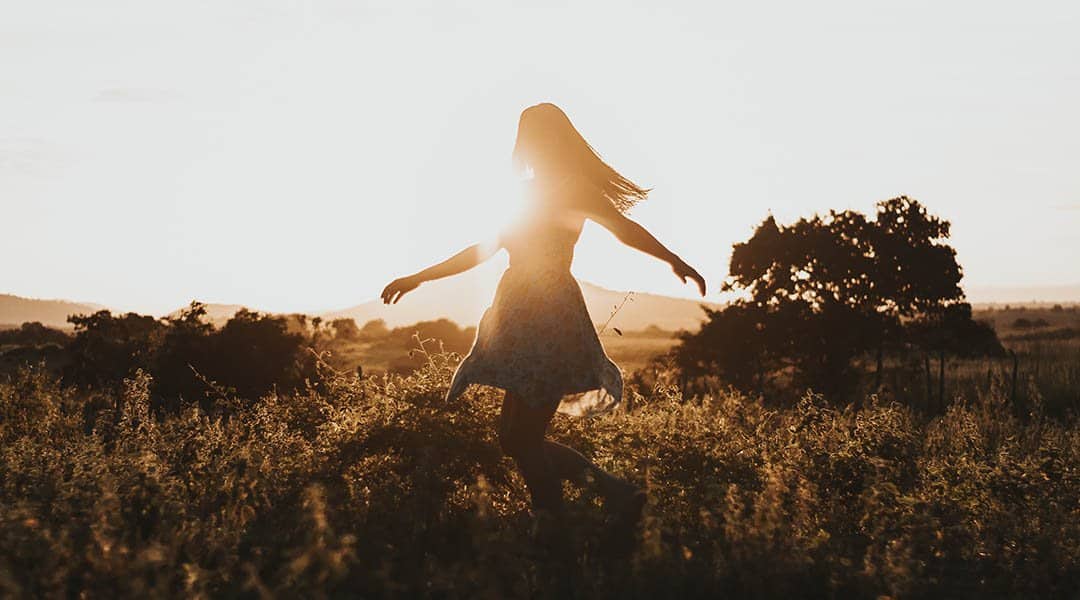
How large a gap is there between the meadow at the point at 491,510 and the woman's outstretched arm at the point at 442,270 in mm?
1132

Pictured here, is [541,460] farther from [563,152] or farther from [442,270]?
[563,152]

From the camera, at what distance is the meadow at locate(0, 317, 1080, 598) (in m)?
4.35

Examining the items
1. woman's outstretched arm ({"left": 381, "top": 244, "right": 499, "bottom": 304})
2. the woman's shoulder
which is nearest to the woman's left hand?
the woman's shoulder

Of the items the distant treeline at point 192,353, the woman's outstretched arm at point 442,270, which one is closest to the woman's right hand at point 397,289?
the woman's outstretched arm at point 442,270

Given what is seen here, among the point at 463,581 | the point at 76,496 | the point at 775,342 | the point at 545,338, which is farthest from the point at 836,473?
the point at 775,342

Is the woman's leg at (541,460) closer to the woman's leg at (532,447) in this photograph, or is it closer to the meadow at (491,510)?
the woman's leg at (532,447)

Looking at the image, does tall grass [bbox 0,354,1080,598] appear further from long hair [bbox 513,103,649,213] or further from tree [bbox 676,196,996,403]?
tree [bbox 676,196,996,403]

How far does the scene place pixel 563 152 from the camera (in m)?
5.25

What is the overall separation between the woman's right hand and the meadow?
1.10 m

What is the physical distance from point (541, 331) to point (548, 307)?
14cm

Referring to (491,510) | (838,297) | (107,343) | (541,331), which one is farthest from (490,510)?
(838,297)

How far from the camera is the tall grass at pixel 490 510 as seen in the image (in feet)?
14.3

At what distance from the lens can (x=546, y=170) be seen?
17.4ft

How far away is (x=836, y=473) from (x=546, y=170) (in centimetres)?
312
